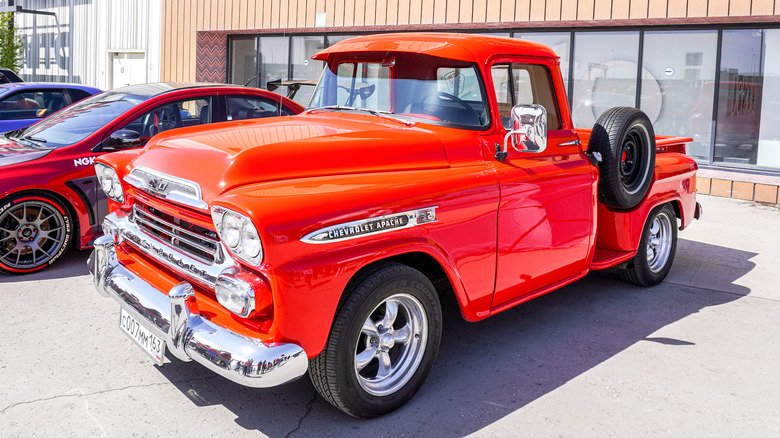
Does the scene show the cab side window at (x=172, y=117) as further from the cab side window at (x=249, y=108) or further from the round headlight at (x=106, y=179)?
the round headlight at (x=106, y=179)

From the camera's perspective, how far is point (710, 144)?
10.9 metres

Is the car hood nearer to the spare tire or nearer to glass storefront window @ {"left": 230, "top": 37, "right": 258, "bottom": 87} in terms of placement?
the spare tire

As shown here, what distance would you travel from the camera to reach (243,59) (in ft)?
54.3

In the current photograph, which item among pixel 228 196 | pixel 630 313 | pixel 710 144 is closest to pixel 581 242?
pixel 630 313

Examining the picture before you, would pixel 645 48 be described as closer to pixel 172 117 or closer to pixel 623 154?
pixel 623 154

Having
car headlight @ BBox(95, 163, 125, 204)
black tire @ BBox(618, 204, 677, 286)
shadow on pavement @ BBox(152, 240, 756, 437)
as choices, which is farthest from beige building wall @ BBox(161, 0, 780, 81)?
car headlight @ BBox(95, 163, 125, 204)

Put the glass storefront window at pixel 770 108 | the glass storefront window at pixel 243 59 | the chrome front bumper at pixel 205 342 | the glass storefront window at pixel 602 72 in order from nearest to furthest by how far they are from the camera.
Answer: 1. the chrome front bumper at pixel 205 342
2. the glass storefront window at pixel 770 108
3. the glass storefront window at pixel 602 72
4. the glass storefront window at pixel 243 59

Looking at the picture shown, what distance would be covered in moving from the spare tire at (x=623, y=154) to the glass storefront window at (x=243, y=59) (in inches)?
483

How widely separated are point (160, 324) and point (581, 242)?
2729 mm

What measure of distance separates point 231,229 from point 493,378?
186cm

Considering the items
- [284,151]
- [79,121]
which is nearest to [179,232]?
[284,151]

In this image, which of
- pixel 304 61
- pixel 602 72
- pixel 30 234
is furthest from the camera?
pixel 304 61

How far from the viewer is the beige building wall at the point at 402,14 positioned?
33.3 ft

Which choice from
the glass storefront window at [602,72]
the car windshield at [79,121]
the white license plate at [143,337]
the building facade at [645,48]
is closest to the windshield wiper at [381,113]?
the white license plate at [143,337]
